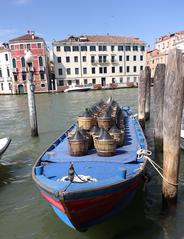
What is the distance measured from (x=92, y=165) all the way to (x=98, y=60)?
39888 millimetres

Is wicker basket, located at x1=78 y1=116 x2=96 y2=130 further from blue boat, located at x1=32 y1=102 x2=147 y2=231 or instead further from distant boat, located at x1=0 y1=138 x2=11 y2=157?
distant boat, located at x1=0 y1=138 x2=11 y2=157

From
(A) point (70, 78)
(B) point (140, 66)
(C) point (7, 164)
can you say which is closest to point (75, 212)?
(C) point (7, 164)

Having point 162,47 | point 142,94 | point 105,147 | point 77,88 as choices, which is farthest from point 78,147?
point 162,47

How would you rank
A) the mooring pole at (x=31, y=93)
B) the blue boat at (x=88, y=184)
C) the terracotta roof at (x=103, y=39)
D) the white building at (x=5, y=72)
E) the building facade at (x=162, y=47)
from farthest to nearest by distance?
the building facade at (x=162, y=47), the terracotta roof at (x=103, y=39), the white building at (x=5, y=72), the mooring pole at (x=31, y=93), the blue boat at (x=88, y=184)

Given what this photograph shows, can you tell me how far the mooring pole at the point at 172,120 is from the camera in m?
4.16

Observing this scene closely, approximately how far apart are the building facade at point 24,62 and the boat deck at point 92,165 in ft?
114

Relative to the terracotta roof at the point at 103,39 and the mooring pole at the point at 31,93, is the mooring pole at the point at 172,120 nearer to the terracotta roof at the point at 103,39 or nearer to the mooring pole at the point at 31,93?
the mooring pole at the point at 31,93

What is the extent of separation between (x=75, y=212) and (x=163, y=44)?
56.1 metres

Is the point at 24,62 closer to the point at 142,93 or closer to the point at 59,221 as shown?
the point at 142,93

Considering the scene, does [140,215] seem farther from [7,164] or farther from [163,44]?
[163,44]

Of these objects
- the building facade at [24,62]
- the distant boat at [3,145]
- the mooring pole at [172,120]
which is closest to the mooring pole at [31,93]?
the distant boat at [3,145]

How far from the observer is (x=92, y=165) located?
429 centimetres

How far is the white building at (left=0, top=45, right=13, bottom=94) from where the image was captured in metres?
39.6

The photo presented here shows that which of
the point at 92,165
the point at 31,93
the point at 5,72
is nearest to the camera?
the point at 92,165
